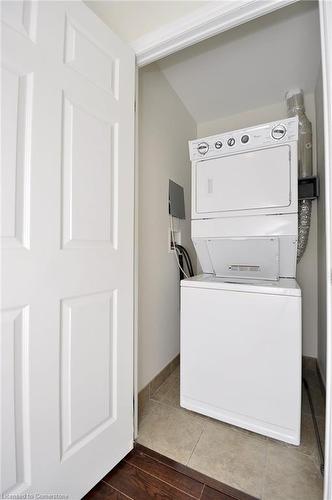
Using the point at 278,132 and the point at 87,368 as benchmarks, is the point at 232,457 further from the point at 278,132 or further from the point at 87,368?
the point at 278,132

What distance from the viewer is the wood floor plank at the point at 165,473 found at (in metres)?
1.09

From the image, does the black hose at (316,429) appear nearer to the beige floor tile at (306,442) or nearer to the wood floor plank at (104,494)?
the beige floor tile at (306,442)

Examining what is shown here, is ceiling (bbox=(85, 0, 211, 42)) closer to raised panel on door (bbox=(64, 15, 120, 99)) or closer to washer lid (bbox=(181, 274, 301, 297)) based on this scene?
raised panel on door (bbox=(64, 15, 120, 99))

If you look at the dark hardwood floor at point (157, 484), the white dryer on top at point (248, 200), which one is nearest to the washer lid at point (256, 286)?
the white dryer on top at point (248, 200)

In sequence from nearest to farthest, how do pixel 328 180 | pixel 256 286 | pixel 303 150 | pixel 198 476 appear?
pixel 328 180 → pixel 198 476 → pixel 256 286 → pixel 303 150

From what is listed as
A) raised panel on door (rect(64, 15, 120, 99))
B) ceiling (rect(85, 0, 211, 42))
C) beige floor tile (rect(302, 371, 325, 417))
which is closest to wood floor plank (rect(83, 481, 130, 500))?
beige floor tile (rect(302, 371, 325, 417))

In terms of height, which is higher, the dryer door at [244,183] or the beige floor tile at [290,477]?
the dryer door at [244,183]

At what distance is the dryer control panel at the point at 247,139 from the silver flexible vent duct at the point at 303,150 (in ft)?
2.33

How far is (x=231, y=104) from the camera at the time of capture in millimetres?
2342

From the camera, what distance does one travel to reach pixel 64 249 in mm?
931

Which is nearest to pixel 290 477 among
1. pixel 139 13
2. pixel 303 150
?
pixel 303 150

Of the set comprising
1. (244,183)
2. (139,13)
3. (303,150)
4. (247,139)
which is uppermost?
(139,13)

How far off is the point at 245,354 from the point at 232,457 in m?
0.53

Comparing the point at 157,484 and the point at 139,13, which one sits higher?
the point at 139,13
